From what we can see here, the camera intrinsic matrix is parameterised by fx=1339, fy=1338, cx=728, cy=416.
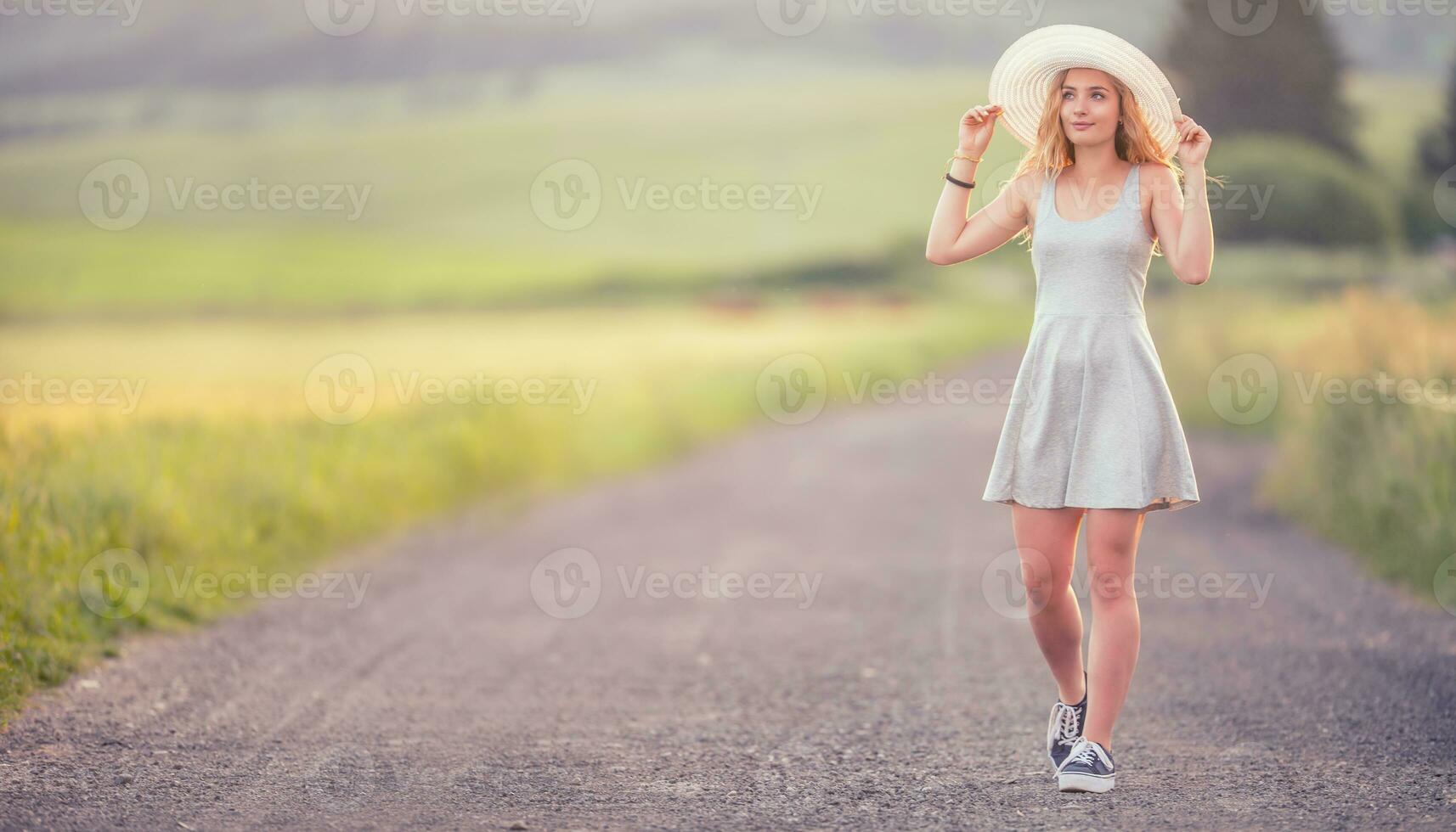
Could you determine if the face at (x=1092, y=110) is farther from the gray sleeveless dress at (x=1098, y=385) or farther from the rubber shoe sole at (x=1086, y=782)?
the rubber shoe sole at (x=1086, y=782)

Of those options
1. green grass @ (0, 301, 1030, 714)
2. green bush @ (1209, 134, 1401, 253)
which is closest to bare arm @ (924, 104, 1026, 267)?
green grass @ (0, 301, 1030, 714)

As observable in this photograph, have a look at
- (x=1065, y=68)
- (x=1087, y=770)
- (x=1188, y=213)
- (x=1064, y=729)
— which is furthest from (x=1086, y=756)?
(x=1065, y=68)

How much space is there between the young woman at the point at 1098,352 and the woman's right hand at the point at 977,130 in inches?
6.1

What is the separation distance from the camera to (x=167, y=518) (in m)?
7.12

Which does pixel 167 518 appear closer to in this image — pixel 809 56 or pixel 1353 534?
pixel 1353 534

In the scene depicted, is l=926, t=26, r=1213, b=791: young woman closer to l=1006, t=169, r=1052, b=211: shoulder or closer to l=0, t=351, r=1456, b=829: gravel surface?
l=1006, t=169, r=1052, b=211: shoulder

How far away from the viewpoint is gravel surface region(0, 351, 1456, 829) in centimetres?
372

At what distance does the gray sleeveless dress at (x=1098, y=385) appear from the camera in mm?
3764

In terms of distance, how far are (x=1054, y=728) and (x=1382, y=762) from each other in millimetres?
986

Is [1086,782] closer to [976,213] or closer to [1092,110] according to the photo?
[976,213]

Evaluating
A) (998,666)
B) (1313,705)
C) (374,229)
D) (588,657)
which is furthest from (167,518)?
(374,229)

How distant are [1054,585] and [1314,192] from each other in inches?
392

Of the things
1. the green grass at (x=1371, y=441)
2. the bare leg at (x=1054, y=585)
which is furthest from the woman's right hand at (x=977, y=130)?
the green grass at (x=1371, y=441)

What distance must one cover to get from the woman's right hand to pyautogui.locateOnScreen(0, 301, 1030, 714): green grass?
376 centimetres
